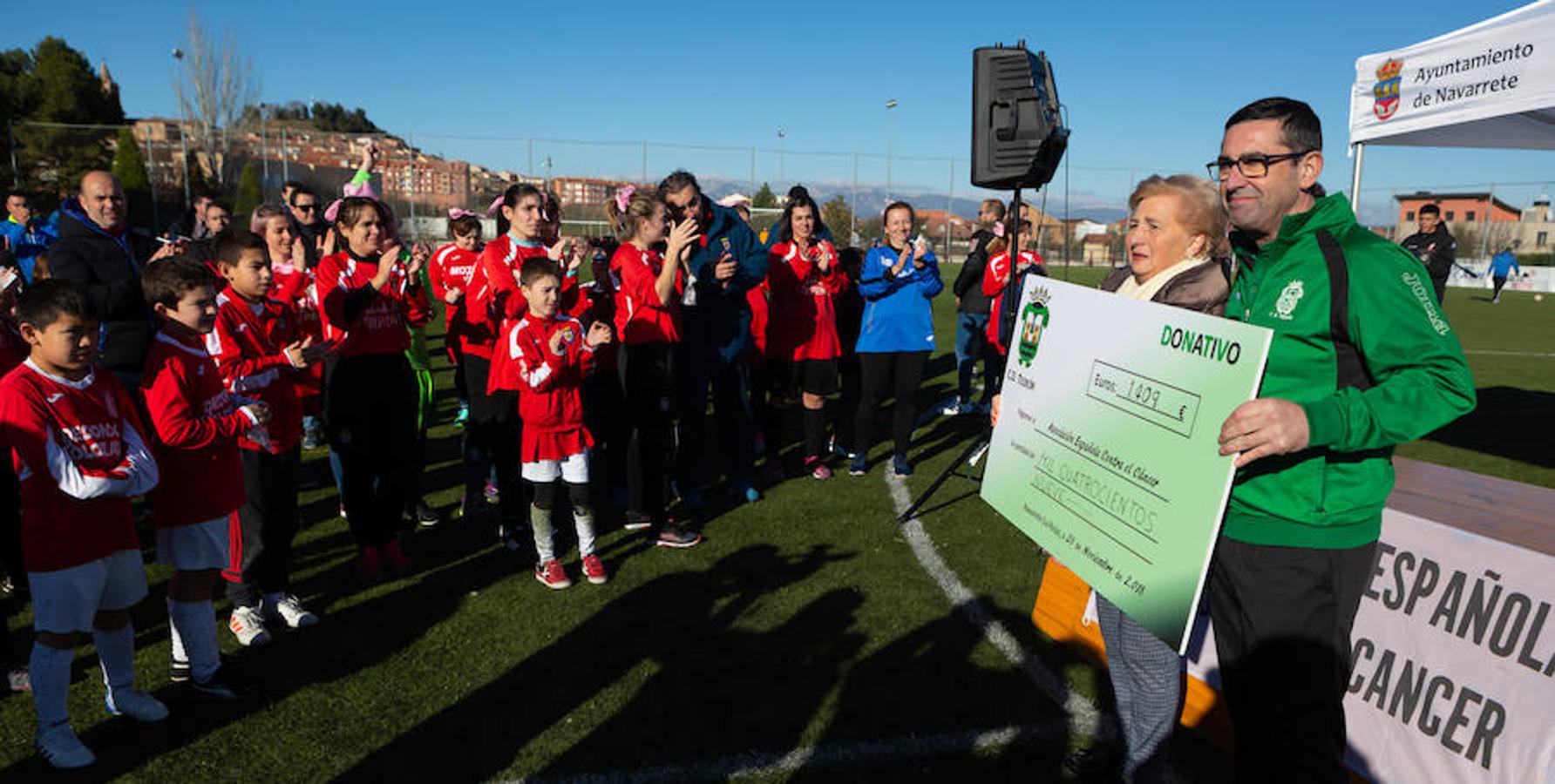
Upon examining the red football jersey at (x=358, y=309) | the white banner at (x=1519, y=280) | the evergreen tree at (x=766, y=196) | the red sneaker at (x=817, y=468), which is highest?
the evergreen tree at (x=766, y=196)

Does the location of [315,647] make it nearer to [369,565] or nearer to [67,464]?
[369,565]

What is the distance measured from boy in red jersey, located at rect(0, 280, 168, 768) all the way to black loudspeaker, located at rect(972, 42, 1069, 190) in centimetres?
403

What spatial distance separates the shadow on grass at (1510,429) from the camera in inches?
316

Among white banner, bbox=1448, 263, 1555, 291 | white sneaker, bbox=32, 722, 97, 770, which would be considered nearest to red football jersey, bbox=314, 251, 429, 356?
white sneaker, bbox=32, 722, 97, 770

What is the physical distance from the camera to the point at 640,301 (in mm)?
5023

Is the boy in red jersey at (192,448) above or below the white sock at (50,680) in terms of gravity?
above

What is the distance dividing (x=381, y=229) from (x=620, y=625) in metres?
2.65

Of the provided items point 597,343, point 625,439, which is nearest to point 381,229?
point 597,343

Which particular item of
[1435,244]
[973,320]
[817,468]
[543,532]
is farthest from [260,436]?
[1435,244]

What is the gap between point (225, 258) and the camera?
150 inches

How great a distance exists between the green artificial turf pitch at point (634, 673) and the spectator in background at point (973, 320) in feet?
12.8

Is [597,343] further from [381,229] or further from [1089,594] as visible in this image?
[1089,594]

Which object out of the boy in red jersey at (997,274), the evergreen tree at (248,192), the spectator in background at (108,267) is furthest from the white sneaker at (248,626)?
the evergreen tree at (248,192)

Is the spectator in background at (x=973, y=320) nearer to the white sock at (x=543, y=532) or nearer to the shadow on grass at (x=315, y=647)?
the white sock at (x=543, y=532)
